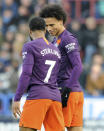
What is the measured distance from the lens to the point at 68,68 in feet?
22.2

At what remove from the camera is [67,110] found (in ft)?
22.2

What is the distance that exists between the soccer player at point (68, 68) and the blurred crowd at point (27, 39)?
5.08 m

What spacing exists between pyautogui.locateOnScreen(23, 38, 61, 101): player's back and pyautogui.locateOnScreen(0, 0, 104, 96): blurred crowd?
572 cm

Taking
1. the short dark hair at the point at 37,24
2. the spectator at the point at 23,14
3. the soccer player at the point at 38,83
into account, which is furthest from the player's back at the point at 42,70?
the spectator at the point at 23,14

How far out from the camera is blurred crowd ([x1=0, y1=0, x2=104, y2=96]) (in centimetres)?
1232

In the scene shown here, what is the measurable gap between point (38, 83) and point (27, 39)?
736 centimetres

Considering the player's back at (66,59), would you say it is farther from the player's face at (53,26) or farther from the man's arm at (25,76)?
the man's arm at (25,76)

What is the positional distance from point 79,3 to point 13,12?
200 centimetres

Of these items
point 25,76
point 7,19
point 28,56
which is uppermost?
point 28,56

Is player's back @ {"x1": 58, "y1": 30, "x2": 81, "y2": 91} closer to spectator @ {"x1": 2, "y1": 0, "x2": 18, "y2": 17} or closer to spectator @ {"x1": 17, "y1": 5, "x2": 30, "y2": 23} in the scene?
spectator @ {"x1": 17, "y1": 5, "x2": 30, "y2": 23}

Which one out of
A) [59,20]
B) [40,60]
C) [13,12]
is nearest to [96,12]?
[13,12]

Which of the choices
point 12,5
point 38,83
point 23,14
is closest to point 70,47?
point 38,83

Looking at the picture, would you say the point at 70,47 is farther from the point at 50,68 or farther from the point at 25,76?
the point at 25,76

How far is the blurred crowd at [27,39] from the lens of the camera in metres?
12.3
